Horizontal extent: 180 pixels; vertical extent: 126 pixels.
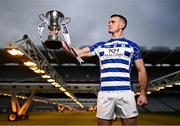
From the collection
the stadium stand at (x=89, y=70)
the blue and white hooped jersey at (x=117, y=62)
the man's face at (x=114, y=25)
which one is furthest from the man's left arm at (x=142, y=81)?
the stadium stand at (x=89, y=70)

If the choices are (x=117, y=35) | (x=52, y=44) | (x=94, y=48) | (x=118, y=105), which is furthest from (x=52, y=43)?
(x=118, y=105)

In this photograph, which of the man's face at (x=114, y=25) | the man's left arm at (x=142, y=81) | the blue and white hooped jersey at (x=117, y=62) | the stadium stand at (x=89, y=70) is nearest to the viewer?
the man's left arm at (x=142, y=81)

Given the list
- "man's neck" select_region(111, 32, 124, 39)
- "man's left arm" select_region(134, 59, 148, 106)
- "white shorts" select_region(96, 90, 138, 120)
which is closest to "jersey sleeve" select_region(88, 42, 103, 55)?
"man's neck" select_region(111, 32, 124, 39)

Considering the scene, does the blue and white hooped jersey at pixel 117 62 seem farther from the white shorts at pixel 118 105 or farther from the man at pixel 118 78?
the white shorts at pixel 118 105

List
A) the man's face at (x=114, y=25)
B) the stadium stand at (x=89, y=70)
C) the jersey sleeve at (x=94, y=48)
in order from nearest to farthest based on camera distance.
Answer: the man's face at (x=114, y=25) → the jersey sleeve at (x=94, y=48) → the stadium stand at (x=89, y=70)

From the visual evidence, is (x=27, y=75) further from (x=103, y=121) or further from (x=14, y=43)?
(x=103, y=121)

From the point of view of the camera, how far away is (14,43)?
1544 cm

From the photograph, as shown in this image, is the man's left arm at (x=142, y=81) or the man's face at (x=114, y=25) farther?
the man's face at (x=114, y=25)

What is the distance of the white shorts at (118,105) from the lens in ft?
20.8

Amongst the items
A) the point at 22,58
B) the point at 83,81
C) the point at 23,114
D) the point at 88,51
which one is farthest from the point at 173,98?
the point at 88,51

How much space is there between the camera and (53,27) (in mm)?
6285

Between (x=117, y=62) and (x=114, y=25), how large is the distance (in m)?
0.72

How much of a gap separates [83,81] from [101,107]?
222 feet

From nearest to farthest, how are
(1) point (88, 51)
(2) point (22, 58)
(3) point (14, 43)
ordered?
1. (1) point (88, 51)
2. (3) point (14, 43)
3. (2) point (22, 58)
